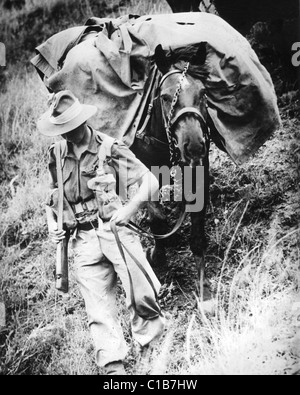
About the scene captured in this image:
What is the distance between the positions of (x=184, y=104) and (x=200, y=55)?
416mm

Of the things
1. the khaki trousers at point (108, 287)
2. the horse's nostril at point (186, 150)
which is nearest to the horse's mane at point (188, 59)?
the horse's nostril at point (186, 150)

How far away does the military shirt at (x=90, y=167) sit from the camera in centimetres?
411

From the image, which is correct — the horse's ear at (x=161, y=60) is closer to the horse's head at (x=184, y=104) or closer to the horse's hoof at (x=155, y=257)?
the horse's head at (x=184, y=104)

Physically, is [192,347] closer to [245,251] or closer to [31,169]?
[245,251]

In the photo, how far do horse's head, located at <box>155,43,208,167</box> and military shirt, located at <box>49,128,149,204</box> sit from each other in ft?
1.09

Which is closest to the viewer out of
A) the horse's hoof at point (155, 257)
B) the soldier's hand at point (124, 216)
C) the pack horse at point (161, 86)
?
the soldier's hand at point (124, 216)

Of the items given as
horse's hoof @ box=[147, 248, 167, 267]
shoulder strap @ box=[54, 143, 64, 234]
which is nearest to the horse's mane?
shoulder strap @ box=[54, 143, 64, 234]

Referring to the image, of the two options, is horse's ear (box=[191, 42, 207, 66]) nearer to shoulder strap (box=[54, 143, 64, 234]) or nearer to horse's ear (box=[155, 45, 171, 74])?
horse's ear (box=[155, 45, 171, 74])

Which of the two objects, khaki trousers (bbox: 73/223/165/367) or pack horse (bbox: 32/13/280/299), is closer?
khaki trousers (bbox: 73/223/165/367)

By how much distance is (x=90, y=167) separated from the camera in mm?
4152

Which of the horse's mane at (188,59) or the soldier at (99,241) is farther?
the horse's mane at (188,59)

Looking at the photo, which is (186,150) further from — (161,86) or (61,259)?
(61,259)

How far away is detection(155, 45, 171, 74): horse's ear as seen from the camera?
4.19 meters

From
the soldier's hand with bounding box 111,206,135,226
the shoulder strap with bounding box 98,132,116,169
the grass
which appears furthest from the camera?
the grass
